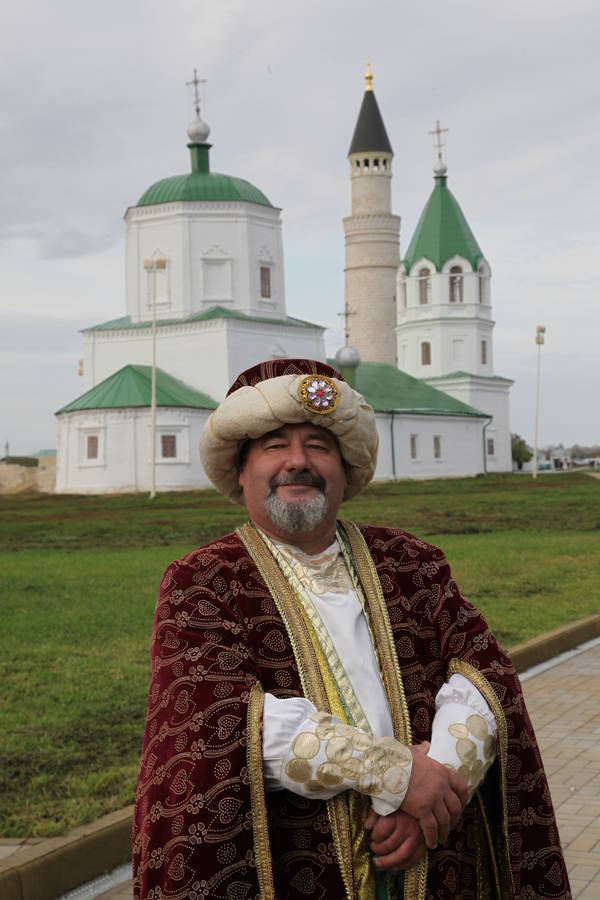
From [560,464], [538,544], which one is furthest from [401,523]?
[560,464]

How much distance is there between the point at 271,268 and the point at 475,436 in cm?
1382

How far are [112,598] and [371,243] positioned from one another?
48.9 metres

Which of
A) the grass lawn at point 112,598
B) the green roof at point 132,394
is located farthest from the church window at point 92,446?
the grass lawn at point 112,598

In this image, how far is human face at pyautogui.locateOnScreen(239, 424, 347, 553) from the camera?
9.60 ft

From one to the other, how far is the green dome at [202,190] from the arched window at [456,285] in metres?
14.2

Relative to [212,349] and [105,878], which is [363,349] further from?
[105,878]

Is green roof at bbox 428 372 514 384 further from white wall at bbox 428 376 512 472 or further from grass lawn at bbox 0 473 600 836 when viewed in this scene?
grass lawn at bbox 0 473 600 836

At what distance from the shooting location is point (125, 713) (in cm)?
680

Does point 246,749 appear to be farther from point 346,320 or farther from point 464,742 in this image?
point 346,320

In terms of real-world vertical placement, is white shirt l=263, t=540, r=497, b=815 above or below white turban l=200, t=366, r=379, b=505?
below

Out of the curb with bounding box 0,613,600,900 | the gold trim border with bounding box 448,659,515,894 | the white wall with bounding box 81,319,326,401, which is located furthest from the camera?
the white wall with bounding box 81,319,326,401

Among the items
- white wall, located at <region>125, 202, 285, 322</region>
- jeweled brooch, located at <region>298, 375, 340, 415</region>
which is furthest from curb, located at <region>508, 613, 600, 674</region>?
white wall, located at <region>125, 202, 285, 322</region>

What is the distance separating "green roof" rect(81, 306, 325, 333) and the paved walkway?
3614 centimetres

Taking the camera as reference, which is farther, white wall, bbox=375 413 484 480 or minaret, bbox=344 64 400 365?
minaret, bbox=344 64 400 365
